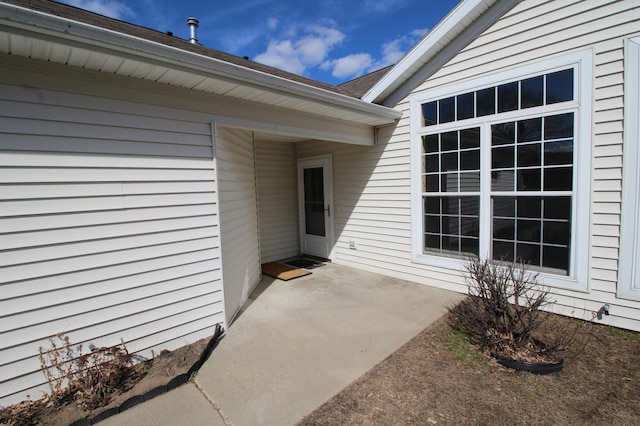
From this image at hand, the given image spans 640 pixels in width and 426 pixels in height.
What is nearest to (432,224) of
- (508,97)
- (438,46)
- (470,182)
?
(470,182)

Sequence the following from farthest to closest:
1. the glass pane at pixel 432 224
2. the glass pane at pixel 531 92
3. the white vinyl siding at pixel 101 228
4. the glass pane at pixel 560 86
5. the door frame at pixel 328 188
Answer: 1. the door frame at pixel 328 188
2. the glass pane at pixel 432 224
3. the glass pane at pixel 531 92
4. the glass pane at pixel 560 86
5. the white vinyl siding at pixel 101 228

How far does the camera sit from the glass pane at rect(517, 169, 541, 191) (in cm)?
383

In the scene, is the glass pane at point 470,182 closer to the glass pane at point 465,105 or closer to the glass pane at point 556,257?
the glass pane at point 465,105

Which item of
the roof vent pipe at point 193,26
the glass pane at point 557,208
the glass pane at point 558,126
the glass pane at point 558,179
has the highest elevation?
the roof vent pipe at point 193,26

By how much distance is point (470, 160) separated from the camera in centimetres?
444

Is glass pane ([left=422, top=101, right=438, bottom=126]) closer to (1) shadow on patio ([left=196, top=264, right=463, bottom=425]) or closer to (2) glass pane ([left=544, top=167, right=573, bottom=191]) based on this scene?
(2) glass pane ([left=544, top=167, right=573, bottom=191])

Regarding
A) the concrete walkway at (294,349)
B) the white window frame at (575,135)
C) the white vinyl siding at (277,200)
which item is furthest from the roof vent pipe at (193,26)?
the concrete walkway at (294,349)

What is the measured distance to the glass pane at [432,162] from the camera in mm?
4811

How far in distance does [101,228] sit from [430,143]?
14.5ft

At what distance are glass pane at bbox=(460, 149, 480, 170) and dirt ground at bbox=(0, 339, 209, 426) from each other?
13.5 ft

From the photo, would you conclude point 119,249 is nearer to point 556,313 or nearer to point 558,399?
point 558,399

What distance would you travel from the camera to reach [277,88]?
3.53m

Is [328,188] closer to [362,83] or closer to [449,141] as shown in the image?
[362,83]

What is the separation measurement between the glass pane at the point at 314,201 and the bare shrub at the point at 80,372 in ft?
15.5
